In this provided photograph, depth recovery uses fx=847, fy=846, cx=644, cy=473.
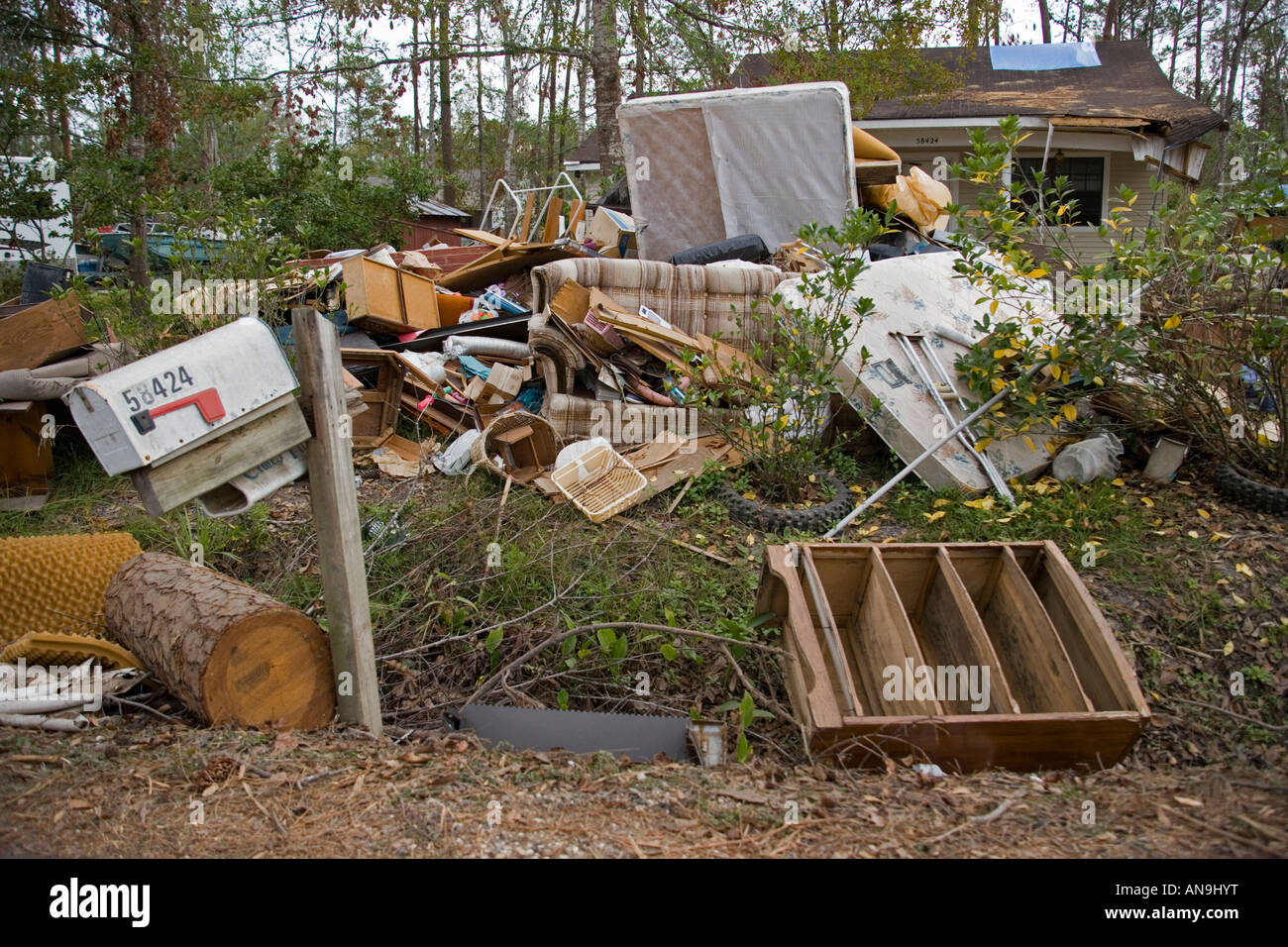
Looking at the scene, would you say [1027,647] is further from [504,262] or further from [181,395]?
[504,262]

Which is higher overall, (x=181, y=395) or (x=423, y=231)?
(x=423, y=231)

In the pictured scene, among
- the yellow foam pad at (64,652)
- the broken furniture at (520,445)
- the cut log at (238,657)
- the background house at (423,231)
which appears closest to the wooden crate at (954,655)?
the cut log at (238,657)

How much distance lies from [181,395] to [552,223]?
8118mm

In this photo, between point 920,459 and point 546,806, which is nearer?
point 546,806

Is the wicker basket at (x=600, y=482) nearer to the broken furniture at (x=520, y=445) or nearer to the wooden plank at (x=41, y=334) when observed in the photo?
the broken furniture at (x=520, y=445)

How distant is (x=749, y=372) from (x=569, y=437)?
1312 millimetres

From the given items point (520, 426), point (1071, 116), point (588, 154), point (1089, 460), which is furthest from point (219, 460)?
point (588, 154)

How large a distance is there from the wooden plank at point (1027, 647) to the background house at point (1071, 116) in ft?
31.2

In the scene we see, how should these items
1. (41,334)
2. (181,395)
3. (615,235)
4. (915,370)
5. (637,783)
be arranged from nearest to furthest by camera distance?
1. (181,395)
2. (637,783)
3. (915,370)
4. (41,334)
5. (615,235)

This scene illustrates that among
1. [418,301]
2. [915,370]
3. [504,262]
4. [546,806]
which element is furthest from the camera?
[504,262]

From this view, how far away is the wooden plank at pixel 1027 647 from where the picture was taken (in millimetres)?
3084

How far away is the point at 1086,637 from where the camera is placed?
3.21m

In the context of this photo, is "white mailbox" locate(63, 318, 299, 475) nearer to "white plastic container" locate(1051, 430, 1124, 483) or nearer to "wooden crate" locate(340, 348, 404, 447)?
"wooden crate" locate(340, 348, 404, 447)
